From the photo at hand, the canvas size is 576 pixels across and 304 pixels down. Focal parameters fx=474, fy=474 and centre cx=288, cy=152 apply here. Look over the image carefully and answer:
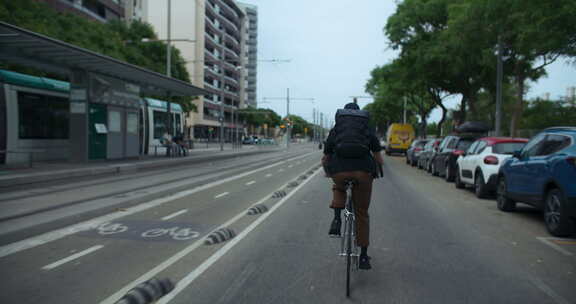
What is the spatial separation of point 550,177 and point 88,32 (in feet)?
92.1

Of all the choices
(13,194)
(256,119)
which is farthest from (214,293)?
(256,119)

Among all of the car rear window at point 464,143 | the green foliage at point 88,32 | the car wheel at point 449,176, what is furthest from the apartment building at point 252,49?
the car rear window at point 464,143

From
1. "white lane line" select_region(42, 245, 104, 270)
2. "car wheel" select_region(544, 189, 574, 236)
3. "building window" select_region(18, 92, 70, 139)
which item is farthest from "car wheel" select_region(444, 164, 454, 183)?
"building window" select_region(18, 92, 70, 139)

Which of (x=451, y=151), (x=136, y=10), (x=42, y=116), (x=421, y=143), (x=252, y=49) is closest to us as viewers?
(x=451, y=151)

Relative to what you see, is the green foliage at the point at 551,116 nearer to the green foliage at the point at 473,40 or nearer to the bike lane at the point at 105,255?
the green foliage at the point at 473,40

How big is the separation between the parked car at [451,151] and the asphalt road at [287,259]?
648 centimetres

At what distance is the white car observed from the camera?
36.3ft

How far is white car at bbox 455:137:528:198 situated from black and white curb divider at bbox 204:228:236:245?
7097 millimetres

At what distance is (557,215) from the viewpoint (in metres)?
6.96

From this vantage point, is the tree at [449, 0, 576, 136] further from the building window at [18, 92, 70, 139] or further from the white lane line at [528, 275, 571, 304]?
the building window at [18, 92, 70, 139]

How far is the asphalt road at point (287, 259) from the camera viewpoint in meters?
4.25

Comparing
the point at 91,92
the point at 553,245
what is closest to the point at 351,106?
the point at 553,245

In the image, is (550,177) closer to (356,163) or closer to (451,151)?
(356,163)

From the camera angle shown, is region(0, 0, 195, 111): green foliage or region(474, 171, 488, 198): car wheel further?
region(0, 0, 195, 111): green foliage
